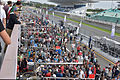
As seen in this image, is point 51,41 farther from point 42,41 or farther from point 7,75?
point 7,75

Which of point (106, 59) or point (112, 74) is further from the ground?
point (112, 74)

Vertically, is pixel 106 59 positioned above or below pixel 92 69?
below

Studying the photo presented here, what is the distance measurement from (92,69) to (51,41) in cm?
740

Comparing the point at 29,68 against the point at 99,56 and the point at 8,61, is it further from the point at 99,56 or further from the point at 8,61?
the point at 99,56

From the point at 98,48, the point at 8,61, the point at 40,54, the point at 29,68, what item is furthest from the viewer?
the point at 98,48

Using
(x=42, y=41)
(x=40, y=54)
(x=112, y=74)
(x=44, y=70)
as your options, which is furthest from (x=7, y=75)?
(x=42, y=41)

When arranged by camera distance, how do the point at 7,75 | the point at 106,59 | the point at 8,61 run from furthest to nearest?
the point at 106,59, the point at 8,61, the point at 7,75

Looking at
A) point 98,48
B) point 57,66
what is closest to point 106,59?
point 98,48

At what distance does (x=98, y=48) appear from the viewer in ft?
75.0

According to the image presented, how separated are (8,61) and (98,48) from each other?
2157 cm

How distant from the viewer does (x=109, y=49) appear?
20.4 m

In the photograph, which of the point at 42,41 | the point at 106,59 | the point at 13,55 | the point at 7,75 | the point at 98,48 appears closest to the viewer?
the point at 7,75

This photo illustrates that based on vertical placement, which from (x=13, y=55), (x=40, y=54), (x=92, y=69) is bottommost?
(x=92, y=69)

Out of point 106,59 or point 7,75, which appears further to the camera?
point 106,59
